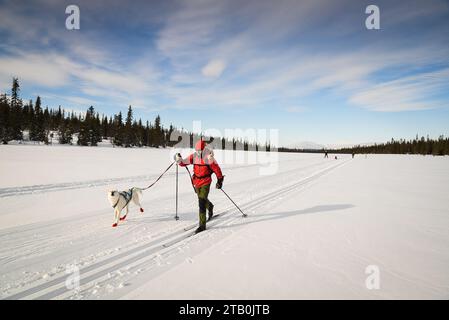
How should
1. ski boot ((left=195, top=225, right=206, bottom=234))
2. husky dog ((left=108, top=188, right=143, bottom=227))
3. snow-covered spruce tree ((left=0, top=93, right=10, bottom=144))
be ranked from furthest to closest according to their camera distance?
snow-covered spruce tree ((left=0, top=93, right=10, bottom=144)), husky dog ((left=108, top=188, right=143, bottom=227)), ski boot ((left=195, top=225, right=206, bottom=234))

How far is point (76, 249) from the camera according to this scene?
4285 millimetres

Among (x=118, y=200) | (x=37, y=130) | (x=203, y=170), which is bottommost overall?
(x=118, y=200)

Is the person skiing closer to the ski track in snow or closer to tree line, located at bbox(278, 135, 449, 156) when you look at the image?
the ski track in snow

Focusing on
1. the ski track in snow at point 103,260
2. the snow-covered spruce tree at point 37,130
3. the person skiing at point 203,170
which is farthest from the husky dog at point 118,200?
the snow-covered spruce tree at point 37,130

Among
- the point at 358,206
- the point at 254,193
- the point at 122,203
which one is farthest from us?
the point at 254,193

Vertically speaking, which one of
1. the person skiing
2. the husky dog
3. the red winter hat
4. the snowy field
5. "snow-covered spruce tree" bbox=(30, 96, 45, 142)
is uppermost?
"snow-covered spruce tree" bbox=(30, 96, 45, 142)

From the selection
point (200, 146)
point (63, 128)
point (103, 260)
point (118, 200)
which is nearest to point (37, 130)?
point (63, 128)

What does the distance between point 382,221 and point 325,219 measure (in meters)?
1.58

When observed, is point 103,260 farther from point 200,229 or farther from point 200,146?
point 200,146

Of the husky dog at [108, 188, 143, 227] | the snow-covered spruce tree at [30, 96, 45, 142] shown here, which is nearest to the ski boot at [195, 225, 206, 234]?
the husky dog at [108, 188, 143, 227]

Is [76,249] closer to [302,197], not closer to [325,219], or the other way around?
[325,219]

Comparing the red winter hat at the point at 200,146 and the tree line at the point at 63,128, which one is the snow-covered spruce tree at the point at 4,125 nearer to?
the tree line at the point at 63,128
